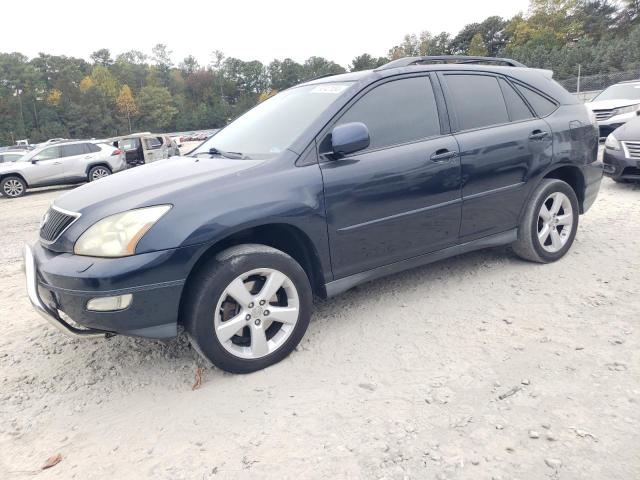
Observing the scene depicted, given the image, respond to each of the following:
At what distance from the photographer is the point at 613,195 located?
22.1 feet

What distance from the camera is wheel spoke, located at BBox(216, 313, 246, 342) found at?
A: 2.73 meters

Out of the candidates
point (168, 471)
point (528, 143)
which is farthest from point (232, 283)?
point (528, 143)

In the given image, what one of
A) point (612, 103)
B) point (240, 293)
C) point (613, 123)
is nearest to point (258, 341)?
point (240, 293)

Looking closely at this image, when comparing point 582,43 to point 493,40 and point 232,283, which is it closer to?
point 493,40

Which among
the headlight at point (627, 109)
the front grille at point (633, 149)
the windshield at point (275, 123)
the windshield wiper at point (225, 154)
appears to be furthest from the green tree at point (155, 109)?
the windshield wiper at point (225, 154)

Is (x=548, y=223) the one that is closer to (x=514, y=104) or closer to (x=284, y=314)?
(x=514, y=104)

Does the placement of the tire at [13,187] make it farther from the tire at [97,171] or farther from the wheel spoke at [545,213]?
the wheel spoke at [545,213]

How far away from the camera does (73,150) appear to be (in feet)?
50.9

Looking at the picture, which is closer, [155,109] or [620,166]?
[620,166]

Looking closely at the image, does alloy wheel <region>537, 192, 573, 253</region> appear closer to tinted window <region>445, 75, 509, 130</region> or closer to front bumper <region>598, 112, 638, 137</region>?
tinted window <region>445, 75, 509, 130</region>

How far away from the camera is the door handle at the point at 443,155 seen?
3.51m

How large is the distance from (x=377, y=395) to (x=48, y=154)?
1551cm

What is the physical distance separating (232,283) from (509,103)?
281 centimetres

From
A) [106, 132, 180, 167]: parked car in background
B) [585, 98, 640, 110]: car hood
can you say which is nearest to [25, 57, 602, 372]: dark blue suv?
[585, 98, 640, 110]: car hood
